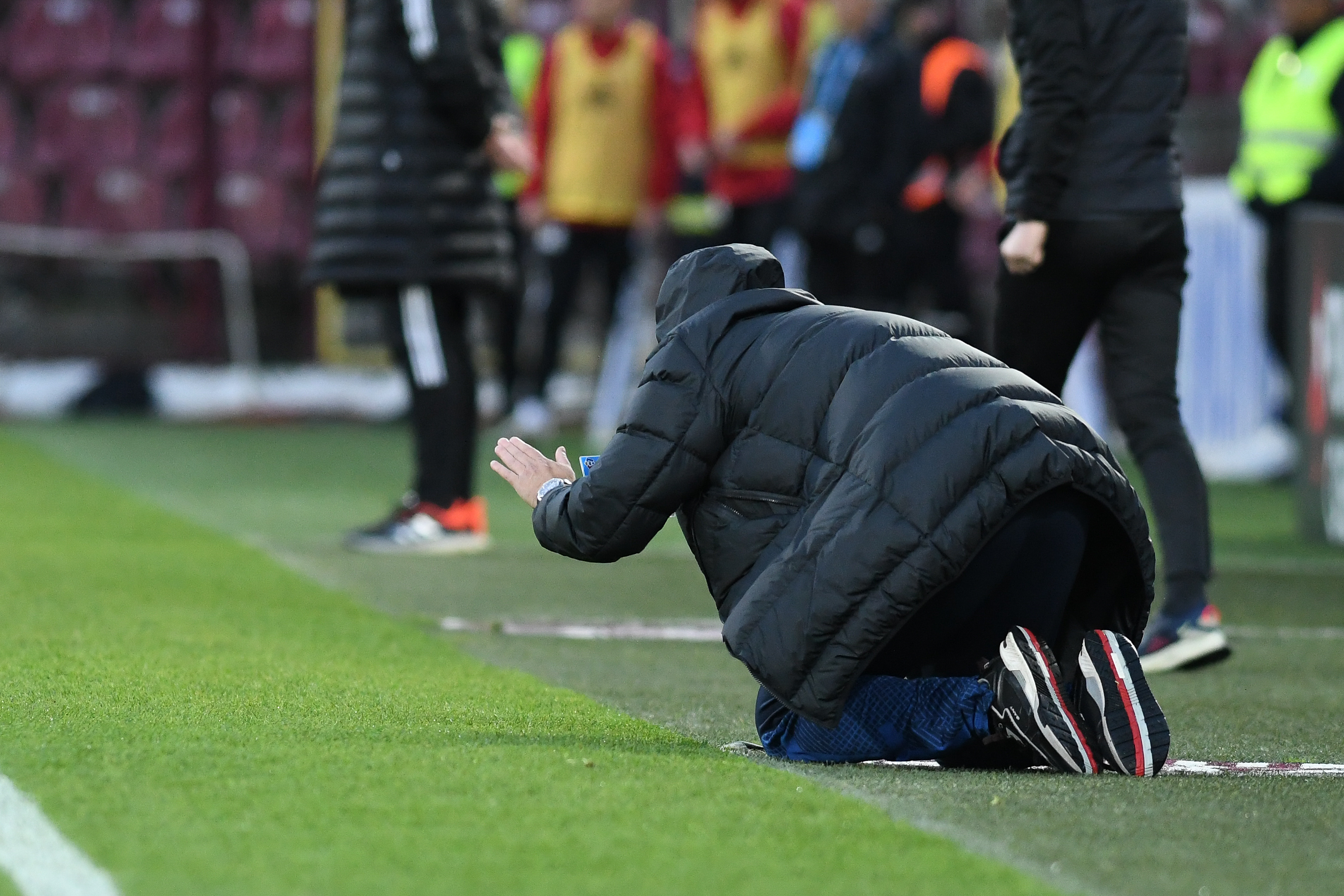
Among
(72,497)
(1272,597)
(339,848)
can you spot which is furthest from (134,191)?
(339,848)

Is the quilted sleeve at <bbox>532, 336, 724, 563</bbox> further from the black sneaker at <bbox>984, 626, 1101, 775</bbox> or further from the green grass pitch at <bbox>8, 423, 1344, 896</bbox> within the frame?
the black sneaker at <bbox>984, 626, 1101, 775</bbox>

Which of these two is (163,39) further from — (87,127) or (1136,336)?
(1136,336)

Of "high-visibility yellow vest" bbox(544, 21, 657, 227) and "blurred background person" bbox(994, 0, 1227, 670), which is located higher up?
"blurred background person" bbox(994, 0, 1227, 670)

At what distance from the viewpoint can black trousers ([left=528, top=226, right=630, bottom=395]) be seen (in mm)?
11250

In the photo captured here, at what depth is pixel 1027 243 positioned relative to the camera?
456 cm

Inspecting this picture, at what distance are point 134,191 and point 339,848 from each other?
39.6ft

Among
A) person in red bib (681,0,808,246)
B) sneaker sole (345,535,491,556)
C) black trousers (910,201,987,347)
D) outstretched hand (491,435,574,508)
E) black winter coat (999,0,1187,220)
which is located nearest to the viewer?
outstretched hand (491,435,574,508)

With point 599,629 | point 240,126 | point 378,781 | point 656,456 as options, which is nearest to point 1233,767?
point 656,456

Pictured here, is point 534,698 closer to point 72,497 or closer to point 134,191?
point 72,497

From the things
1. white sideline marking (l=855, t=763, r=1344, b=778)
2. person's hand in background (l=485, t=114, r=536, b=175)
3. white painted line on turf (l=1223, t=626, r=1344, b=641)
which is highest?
person's hand in background (l=485, t=114, r=536, b=175)

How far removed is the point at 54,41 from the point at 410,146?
27.1ft

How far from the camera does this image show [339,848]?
2.58 m

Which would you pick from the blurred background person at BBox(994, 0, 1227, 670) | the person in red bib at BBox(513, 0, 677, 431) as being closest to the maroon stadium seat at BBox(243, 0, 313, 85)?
the person in red bib at BBox(513, 0, 677, 431)

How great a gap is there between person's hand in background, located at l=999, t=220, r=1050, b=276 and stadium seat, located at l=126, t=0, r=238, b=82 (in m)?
10.3
